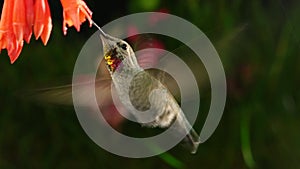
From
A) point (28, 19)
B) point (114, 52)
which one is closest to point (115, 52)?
point (114, 52)

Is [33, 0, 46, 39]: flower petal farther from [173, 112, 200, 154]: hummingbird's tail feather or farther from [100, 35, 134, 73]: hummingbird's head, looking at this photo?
[173, 112, 200, 154]: hummingbird's tail feather

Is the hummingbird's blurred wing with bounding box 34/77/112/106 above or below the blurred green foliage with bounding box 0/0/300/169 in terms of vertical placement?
above

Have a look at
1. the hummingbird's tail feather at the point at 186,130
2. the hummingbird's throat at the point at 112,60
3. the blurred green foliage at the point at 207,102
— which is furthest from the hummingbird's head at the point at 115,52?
the blurred green foliage at the point at 207,102

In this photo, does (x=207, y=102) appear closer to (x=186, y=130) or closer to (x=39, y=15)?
(x=186, y=130)

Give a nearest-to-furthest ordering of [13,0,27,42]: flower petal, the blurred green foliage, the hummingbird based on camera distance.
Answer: [13,0,27,42]: flower petal → the hummingbird → the blurred green foliage

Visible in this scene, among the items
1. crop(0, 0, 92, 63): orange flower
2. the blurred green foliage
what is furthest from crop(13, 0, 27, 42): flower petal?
the blurred green foliage

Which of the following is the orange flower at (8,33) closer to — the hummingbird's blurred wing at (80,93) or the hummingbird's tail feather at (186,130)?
the hummingbird's blurred wing at (80,93)
